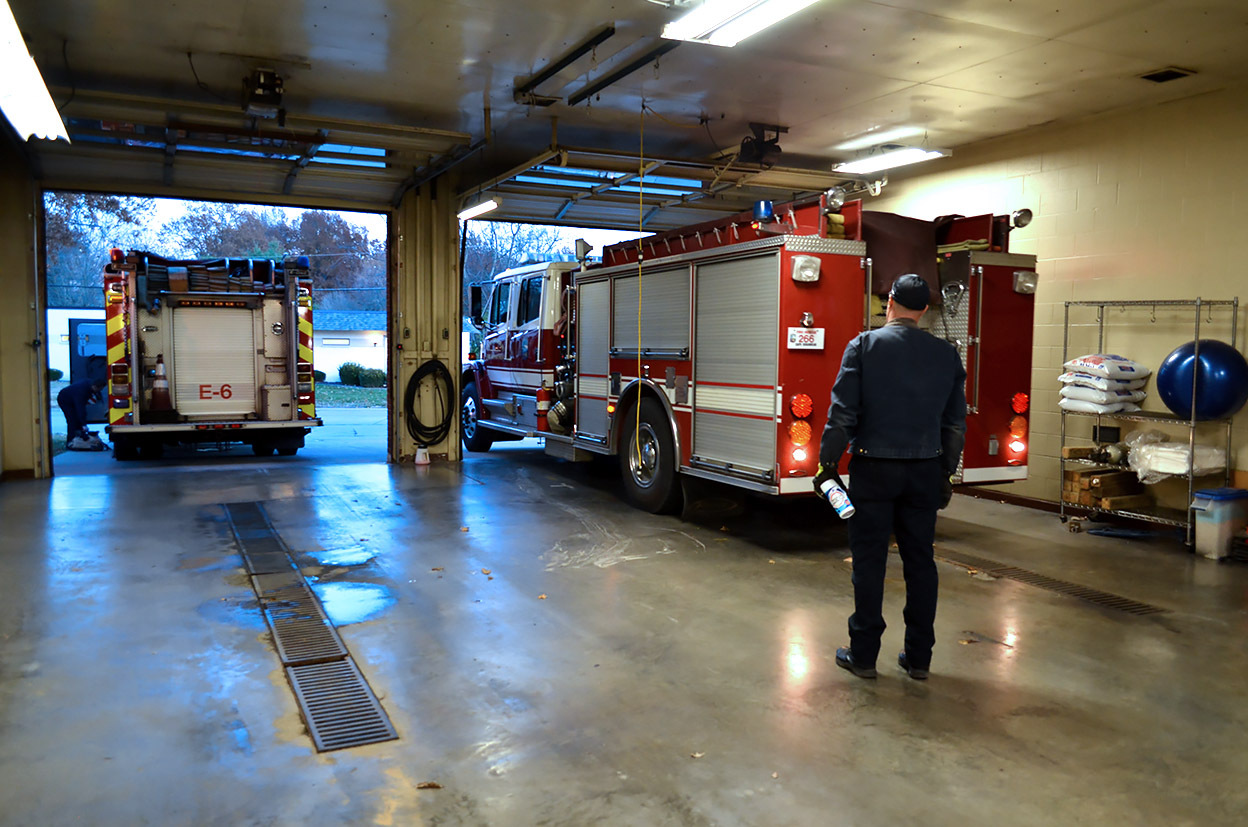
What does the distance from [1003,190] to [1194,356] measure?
342cm

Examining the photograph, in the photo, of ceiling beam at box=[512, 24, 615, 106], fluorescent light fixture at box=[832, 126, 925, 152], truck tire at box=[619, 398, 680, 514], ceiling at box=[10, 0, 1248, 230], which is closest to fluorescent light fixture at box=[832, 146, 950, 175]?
fluorescent light fixture at box=[832, 126, 925, 152]

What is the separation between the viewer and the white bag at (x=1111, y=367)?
789cm

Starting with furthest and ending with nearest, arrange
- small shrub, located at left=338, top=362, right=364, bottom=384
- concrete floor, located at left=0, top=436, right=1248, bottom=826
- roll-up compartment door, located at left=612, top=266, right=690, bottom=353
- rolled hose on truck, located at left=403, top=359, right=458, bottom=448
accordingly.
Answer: small shrub, located at left=338, top=362, right=364, bottom=384, rolled hose on truck, located at left=403, top=359, right=458, bottom=448, roll-up compartment door, located at left=612, top=266, right=690, bottom=353, concrete floor, located at left=0, top=436, right=1248, bottom=826

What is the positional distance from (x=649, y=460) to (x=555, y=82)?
3789 mm

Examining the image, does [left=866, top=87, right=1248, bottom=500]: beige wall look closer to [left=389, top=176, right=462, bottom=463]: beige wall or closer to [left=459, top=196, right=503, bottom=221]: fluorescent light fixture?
[left=459, top=196, right=503, bottom=221]: fluorescent light fixture

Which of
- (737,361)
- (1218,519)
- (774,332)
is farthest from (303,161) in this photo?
(1218,519)

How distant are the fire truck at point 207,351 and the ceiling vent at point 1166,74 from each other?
405 inches

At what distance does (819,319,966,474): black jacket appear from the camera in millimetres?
4176

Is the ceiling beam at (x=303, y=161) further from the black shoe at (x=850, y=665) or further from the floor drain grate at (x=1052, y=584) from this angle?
the black shoe at (x=850, y=665)

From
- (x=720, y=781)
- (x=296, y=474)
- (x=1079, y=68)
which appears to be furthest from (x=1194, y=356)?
(x=296, y=474)

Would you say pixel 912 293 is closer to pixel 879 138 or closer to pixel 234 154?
pixel 879 138

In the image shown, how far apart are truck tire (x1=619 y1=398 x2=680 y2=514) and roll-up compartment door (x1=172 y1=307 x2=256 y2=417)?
638 centimetres

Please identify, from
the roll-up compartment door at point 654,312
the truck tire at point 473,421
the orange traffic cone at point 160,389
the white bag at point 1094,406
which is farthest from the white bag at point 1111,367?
the orange traffic cone at point 160,389

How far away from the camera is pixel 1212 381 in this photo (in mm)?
7047
